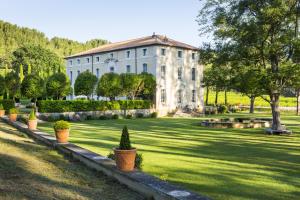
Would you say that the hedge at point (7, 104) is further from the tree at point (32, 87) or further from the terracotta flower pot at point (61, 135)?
the terracotta flower pot at point (61, 135)

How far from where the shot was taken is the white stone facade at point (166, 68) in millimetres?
47844

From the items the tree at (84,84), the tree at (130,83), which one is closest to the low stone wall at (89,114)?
the tree at (130,83)

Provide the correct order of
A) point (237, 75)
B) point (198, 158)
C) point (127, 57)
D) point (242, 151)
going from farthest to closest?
point (127, 57)
point (237, 75)
point (242, 151)
point (198, 158)

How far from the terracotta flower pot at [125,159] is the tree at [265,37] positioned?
57.5 ft

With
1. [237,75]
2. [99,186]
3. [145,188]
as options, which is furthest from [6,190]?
[237,75]

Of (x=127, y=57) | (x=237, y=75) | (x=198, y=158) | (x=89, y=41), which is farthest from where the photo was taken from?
(x=89, y=41)

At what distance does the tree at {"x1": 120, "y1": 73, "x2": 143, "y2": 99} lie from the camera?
1736 inches

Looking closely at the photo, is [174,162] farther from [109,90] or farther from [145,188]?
[109,90]

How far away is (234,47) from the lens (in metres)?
26.6

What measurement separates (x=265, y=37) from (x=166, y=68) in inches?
933

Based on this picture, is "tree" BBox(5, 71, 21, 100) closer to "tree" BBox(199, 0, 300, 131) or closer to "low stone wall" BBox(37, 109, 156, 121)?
"low stone wall" BBox(37, 109, 156, 121)

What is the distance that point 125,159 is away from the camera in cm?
916

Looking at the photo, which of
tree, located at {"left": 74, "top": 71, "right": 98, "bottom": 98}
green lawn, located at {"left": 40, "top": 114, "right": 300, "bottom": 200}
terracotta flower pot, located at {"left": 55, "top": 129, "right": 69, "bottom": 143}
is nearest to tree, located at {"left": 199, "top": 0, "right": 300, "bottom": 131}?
green lawn, located at {"left": 40, "top": 114, "right": 300, "bottom": 200}

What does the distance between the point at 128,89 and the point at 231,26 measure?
801 inches
